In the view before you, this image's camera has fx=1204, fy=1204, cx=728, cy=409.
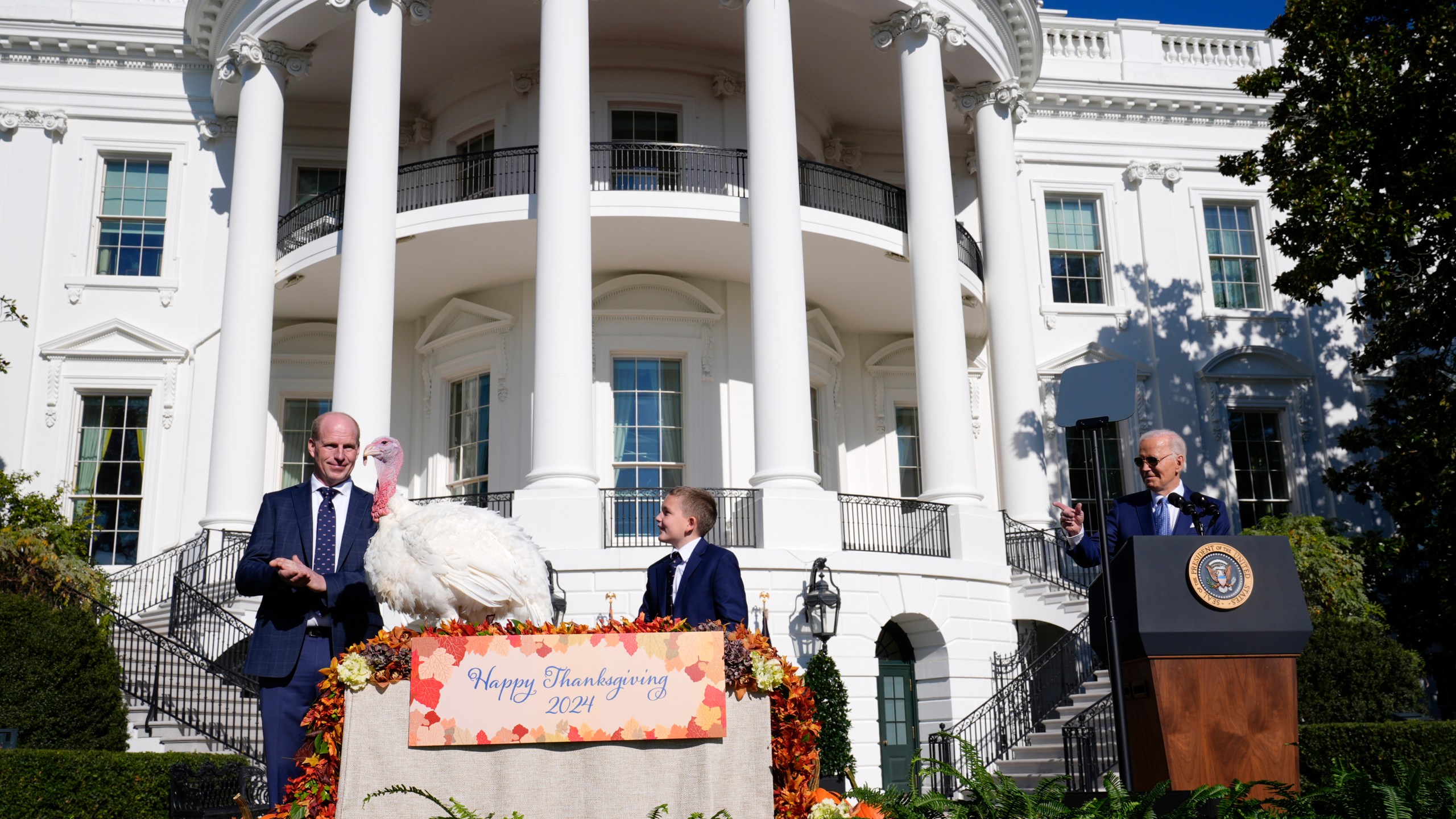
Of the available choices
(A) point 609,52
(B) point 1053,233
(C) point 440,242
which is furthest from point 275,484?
(B) point 1053,233

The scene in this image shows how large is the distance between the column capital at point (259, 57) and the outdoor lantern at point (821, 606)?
436 inches

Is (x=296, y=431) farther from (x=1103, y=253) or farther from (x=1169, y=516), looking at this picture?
(x=1169, y=516)

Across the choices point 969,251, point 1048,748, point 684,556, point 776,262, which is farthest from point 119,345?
point 684,556

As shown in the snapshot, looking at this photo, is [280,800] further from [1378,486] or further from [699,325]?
[1378,486]

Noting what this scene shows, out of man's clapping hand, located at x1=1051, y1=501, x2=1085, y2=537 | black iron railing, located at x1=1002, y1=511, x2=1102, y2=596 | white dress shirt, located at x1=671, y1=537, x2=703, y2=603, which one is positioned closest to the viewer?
white dress shirt, located at x1=671, y1=537, x2=703, y2=603

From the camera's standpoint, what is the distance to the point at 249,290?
1725 cm

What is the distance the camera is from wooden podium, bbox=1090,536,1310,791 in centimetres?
494

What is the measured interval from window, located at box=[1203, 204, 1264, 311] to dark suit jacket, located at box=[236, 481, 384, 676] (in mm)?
20553

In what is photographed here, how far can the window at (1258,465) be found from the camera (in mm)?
21672

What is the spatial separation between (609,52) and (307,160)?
568cm

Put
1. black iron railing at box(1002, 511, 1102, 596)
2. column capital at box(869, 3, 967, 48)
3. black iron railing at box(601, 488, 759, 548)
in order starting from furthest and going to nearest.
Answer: column capital at box(869, 3, 967, 48) < black iron railing at box(1002, 511, 1102, 596) < black iron railing at box(601, 488, 759, 548)

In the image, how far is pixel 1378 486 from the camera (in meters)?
16.9

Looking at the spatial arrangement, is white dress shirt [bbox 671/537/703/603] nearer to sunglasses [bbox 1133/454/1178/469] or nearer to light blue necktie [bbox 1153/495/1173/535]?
sunglasses [bbox 1133/454/1178/469]

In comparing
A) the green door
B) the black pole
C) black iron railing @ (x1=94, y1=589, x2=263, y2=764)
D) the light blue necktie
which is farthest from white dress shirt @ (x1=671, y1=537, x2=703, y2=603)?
the green door
